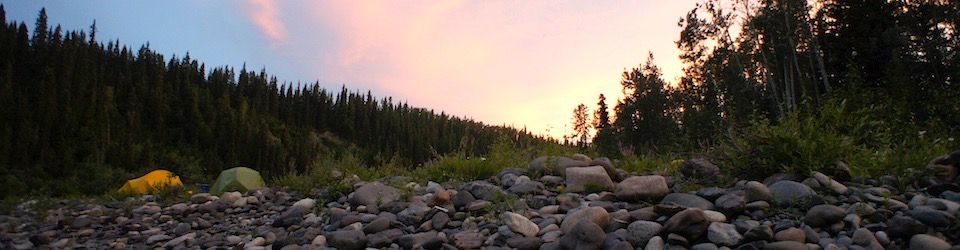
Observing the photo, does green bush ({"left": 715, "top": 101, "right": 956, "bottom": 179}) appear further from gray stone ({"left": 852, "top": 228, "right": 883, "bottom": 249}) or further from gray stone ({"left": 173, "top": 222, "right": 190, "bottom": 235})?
gray stone ({"left": 173, "top": 222, "right": 190, "bottom": 235})

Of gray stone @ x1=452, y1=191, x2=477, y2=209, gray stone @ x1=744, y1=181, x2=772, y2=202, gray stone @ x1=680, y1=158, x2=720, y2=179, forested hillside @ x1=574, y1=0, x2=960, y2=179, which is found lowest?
gray stone @ x1=452, y1=191, x2=477, y2=209

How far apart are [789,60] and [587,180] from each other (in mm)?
26527

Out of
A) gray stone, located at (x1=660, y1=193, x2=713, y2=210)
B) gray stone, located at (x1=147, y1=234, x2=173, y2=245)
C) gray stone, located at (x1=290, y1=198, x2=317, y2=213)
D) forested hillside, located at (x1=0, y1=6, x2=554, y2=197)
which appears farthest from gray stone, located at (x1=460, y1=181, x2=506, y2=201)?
forested hillside, located at (x1=0, y1=6, x2=554, y2=197)

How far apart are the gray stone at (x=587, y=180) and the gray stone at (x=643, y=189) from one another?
0.56 meters

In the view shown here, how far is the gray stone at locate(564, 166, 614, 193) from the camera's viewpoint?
5.54 meters

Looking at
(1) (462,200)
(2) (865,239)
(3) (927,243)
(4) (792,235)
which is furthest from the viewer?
(1) (462,200)

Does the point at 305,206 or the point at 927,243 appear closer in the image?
the point at 927,243

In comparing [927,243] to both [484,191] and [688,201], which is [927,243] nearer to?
[688,201]

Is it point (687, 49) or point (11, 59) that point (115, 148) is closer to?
point (11, 59)

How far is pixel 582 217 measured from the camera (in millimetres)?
4168

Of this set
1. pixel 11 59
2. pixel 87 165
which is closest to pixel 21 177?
pixel 87 165

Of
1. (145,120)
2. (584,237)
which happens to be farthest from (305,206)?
(145,120)

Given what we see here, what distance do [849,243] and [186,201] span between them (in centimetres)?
895

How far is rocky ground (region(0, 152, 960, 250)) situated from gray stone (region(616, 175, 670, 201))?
0.01 m
